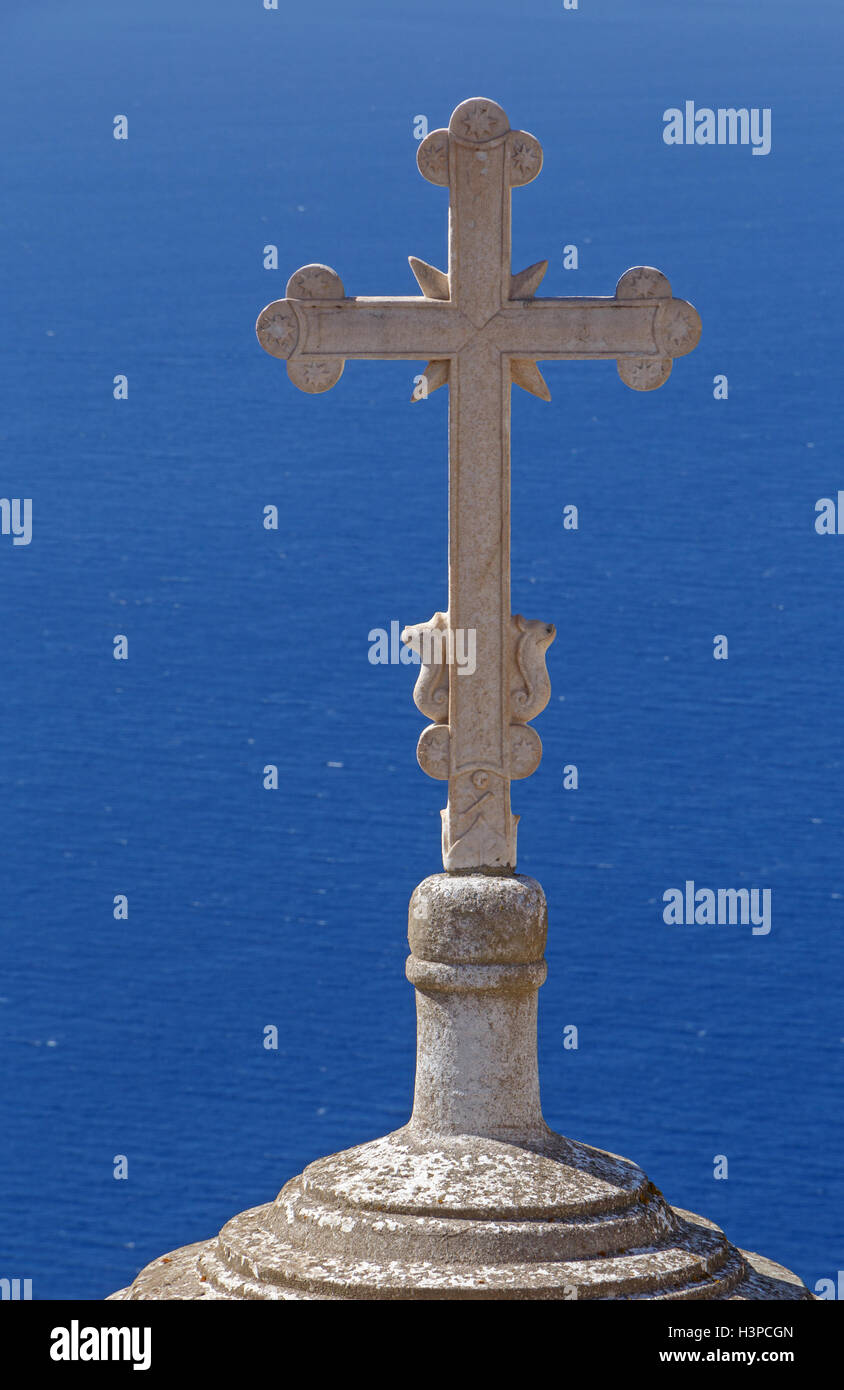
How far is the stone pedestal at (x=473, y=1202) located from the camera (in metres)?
6.05

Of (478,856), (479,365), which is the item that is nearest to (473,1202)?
(478,856)

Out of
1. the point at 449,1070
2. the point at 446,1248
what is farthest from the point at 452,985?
the point at 446,1248

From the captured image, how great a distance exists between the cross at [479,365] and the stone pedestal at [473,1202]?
31 cm

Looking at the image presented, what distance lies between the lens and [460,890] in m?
6.50

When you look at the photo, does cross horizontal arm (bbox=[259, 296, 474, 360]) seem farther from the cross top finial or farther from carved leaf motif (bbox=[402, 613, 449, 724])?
carved leaf motif (bbox=[402, 613, 449, 724])

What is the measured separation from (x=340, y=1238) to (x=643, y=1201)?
0.89m

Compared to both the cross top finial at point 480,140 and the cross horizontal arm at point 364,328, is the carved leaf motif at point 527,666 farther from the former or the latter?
the cross top finial at point 480,140

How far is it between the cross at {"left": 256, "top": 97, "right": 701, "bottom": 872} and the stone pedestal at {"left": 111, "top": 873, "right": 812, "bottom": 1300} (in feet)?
1.01

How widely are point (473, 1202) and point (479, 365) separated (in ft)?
7.93

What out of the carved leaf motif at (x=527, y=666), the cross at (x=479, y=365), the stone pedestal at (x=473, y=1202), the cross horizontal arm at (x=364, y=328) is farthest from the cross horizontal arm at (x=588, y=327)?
the stone pedestal at (x=473, y=1202)

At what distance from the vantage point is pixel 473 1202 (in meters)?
6.19
